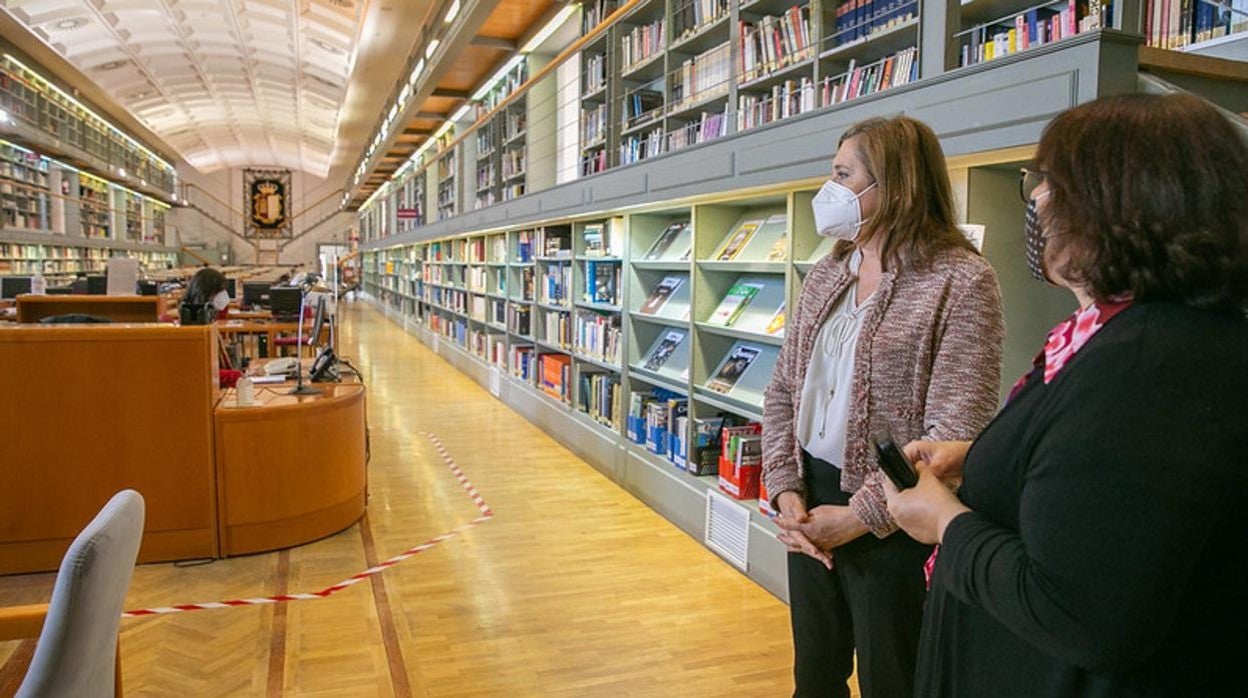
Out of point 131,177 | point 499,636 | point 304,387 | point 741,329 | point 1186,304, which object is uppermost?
point 131,177

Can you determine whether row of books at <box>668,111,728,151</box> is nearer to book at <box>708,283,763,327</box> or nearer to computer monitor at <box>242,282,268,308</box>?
book at <box>708,283,763,327</box>

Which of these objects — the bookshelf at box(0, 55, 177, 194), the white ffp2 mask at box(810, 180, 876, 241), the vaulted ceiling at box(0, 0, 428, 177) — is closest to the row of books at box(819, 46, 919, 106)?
the white ffp2 mask at box(810, 180, 876, 241)

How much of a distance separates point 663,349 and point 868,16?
7.08ft

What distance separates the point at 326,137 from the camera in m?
28.1

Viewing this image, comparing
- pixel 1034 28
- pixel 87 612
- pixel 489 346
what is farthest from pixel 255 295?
pixel 87 612

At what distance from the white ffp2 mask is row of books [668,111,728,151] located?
11.2ft

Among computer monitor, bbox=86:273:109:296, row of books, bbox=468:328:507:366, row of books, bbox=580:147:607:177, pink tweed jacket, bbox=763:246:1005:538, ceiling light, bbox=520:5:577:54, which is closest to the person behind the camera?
pink tweed jacket, bbox=763:246:1005:538

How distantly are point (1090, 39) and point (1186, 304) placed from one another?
144 centimetres

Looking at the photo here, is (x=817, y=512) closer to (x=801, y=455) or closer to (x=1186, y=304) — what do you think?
(x=801, y=455)

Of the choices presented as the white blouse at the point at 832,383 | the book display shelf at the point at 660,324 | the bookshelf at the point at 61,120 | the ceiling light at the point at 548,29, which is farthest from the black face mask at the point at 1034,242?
the bookshelf at the point at 61,120

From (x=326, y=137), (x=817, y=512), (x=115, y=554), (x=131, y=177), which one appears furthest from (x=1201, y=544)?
(x=326, y=137)

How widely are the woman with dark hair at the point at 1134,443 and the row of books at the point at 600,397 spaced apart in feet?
14.7

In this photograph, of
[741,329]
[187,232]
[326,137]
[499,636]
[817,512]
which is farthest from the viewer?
[187,232]

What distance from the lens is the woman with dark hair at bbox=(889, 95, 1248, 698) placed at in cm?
81
